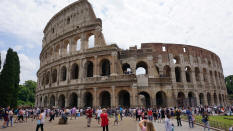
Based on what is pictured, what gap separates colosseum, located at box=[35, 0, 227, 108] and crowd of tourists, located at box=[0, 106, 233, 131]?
2237 mm

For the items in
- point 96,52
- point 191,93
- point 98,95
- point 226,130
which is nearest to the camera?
point 226,130

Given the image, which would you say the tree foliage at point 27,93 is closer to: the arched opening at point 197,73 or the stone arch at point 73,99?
the stone arch at point 73,99

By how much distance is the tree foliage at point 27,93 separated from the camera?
54247 mm

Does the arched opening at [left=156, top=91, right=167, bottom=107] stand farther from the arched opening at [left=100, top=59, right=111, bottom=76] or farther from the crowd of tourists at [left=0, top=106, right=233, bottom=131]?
the arched opening at [left=100, top=59, right=111, bottom=76]

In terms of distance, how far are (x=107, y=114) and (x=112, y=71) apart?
1394cm

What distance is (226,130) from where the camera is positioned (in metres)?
8.41

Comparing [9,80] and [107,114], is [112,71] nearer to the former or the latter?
[107,114]

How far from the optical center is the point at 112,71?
22.6 m

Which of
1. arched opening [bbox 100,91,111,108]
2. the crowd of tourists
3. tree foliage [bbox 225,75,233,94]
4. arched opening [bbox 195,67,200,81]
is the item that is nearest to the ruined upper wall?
arched opening [bbox 100,91,111,108]

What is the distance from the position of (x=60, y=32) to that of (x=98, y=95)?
16.2m

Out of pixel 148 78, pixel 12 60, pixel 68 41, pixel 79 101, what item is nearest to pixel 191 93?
pixel 148 78

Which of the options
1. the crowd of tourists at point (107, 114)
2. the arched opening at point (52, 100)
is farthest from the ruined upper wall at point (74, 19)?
the crowd of tourists at point (107, 114)

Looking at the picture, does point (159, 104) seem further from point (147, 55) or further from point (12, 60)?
point (12, 60)

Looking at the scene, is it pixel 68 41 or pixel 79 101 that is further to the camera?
pixel 68 41
